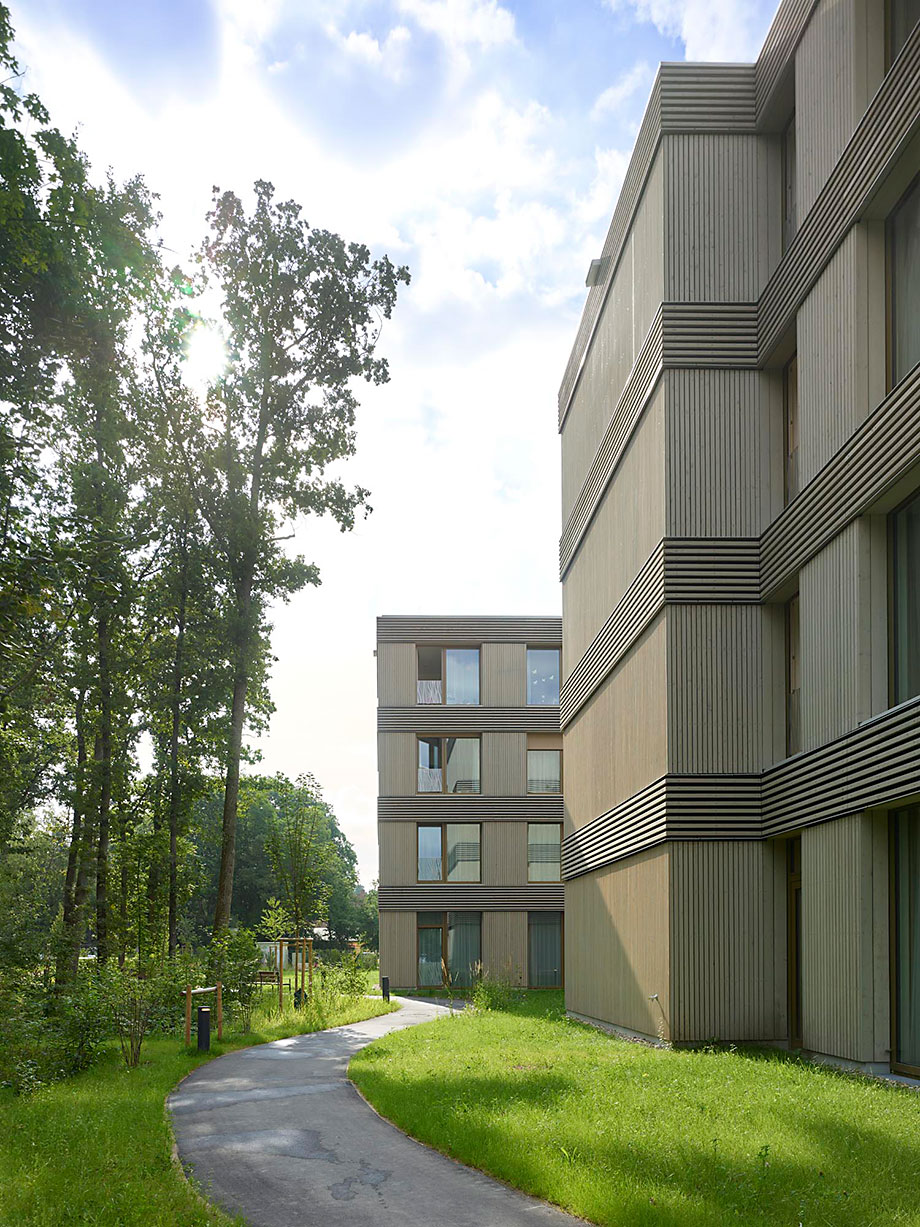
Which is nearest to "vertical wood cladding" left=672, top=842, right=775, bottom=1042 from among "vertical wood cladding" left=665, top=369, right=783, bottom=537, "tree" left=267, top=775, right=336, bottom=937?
"vertical wood cladding" left=665, top=369, right=783, bottom=537

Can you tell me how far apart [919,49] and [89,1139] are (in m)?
12.5

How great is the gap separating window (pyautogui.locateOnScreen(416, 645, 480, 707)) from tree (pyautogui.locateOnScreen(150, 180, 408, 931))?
9355 millimetres

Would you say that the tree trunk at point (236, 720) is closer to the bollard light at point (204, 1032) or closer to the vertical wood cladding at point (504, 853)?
the bollard light at point (204, 1032)

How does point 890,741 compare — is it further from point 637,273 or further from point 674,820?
point 637,273

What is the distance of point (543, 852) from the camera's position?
117ft

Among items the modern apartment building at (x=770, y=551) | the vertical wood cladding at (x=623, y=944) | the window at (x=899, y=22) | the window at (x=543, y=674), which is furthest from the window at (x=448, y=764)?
the window at (x=899, y=22)

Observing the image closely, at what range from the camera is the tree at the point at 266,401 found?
2586cm

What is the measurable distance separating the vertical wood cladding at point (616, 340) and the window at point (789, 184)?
176cm

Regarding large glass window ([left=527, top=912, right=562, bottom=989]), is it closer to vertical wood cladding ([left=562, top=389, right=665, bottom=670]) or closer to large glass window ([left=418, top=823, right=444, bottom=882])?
large glass window ([left=418, top=823, right=444, bottom=882])

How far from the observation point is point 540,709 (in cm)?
3619

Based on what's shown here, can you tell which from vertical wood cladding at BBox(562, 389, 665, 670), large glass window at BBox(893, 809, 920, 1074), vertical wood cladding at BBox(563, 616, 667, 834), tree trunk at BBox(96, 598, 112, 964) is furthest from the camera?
tree trunk at BBox(96, 598, 112, 964)

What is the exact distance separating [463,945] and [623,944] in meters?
17.1

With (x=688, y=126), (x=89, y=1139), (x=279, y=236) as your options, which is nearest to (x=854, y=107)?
(x=688, y=126)

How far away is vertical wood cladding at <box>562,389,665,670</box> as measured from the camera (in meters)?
16.6
